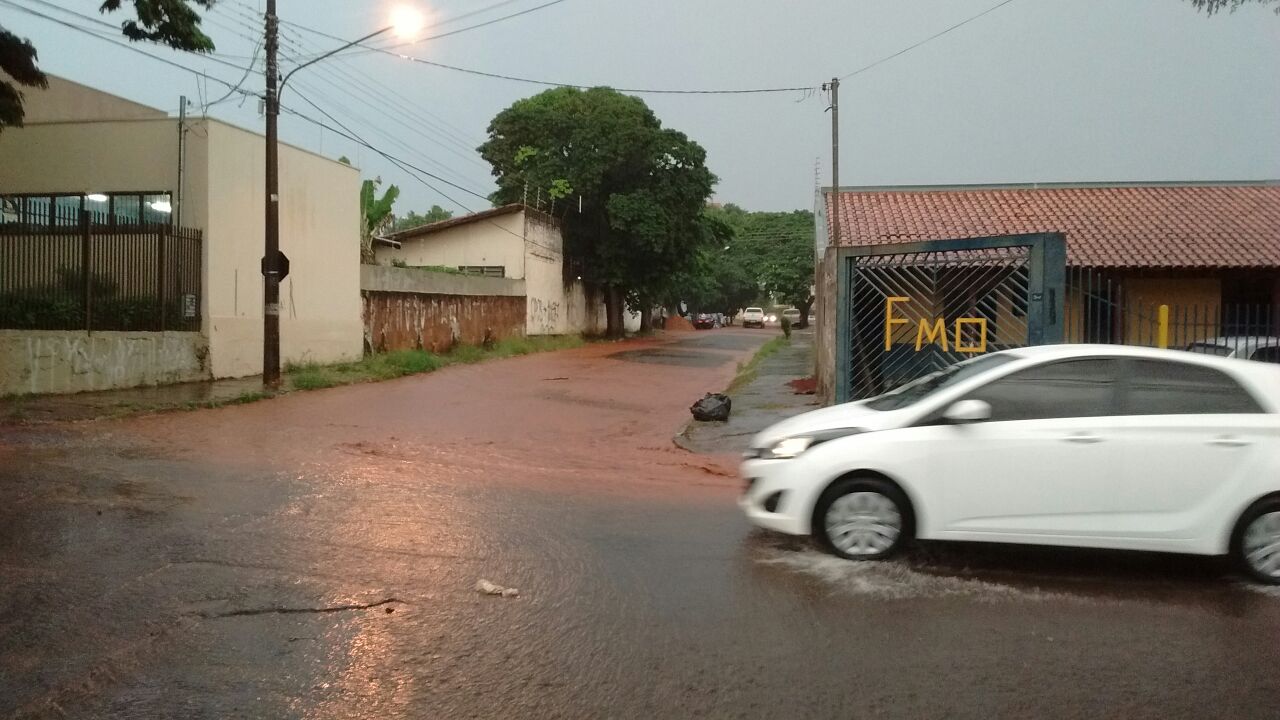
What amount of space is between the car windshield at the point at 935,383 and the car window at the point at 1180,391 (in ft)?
2.47

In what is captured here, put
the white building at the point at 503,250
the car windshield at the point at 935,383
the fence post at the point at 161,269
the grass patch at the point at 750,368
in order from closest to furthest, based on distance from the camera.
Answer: the car windshield at the point at 935,383 < the fence post at the point at 161,269 < the grass patch at the point at 750,368 < the white building at the point at 503,250

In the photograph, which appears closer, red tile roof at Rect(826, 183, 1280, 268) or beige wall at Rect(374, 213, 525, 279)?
red tile roof at Rect(826, 183, 1280, 268)

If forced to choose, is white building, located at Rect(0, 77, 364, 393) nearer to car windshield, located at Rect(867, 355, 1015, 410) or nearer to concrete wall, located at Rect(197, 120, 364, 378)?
concrete wall, located at Rect(197, 120, 364, 378)

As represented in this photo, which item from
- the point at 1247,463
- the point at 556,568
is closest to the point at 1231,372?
the point at 1247,463

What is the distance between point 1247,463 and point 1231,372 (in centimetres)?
61

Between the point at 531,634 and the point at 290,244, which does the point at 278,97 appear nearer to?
the point at 290,244

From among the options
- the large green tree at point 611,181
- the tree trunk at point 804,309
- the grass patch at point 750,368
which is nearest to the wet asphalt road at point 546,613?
the grass patch at point 750,368

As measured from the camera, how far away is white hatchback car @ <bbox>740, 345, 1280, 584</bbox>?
5953 millimetres

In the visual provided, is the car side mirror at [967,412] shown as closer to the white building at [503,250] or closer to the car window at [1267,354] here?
the car window at [1267,354]

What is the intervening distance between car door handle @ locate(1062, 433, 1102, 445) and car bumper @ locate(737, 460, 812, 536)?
1643mm

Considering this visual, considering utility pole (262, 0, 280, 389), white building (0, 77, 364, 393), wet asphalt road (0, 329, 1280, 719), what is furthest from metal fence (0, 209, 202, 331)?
wet asphalt road (0, 329, 1280, 719)

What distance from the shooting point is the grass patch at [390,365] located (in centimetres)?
1961

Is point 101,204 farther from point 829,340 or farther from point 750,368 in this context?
point 750,368

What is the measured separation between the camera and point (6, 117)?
584 inches
